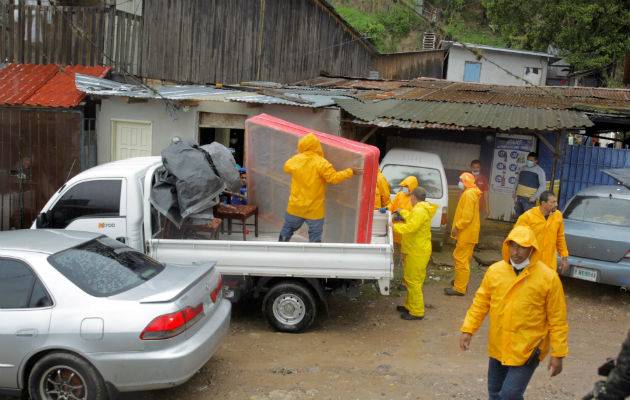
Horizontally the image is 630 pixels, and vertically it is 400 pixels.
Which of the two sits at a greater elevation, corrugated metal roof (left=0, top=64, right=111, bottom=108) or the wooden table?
corrugated metal roof (left=0, top=64, right=111, bottom=108)

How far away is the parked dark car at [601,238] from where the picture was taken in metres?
7.65

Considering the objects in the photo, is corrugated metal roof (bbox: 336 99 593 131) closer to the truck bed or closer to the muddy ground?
the muddy ground

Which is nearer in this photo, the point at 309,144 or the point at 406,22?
the point at 309,144

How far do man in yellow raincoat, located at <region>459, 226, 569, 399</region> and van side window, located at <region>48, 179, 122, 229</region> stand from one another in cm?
418

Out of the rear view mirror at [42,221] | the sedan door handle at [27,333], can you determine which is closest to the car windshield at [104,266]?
the sedan door handle at [27,333]

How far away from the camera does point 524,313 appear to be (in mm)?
3711

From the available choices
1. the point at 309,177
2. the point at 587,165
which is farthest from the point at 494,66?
the point at 309,177

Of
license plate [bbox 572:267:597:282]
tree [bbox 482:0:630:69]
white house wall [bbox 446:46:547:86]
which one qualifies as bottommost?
license plate [bbox 572:267:597:282]

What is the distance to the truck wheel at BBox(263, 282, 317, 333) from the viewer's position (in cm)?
611

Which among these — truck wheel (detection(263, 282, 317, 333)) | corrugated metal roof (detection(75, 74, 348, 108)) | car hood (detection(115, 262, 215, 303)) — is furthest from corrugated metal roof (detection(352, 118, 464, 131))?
car hood (detection(115, 262, 215, 303))

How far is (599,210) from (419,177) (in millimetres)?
3040

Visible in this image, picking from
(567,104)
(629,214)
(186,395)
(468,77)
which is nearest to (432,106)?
(567,104)

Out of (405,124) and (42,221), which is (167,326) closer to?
(42,221)

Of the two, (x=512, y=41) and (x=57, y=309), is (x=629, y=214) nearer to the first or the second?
(x=57, y=309)
